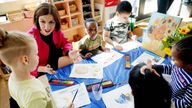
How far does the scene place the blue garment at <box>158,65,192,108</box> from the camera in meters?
0.95

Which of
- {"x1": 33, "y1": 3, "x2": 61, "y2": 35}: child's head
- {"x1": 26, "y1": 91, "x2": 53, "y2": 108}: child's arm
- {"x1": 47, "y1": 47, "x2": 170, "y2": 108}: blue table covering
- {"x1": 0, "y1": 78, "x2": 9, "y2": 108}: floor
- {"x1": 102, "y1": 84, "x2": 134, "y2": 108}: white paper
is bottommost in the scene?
{"x1": 0, "y1": 78, "x2": 9, "y2": 108}: floor

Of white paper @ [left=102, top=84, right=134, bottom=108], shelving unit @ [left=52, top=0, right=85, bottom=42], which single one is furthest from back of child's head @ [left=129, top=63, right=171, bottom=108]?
shelving unit @ [left=52, top=0, right=85, bottom=42]

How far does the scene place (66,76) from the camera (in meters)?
1.35

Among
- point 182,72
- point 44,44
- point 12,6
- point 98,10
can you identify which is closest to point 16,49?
point 44,44

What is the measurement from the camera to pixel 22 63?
0.78 metres

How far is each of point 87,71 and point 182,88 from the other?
2.21ft

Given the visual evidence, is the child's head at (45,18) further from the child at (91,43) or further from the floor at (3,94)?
the floor at (3,94)

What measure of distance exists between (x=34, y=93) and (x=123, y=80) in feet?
2.26

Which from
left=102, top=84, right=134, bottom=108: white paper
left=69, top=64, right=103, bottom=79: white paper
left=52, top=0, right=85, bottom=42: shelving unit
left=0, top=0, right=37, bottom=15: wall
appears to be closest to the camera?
left=102, top=84, right=134, bottom=108: white paper

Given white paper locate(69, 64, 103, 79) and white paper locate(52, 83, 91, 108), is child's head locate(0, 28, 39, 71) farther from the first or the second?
white paper locate(69, 64, 103, 79)

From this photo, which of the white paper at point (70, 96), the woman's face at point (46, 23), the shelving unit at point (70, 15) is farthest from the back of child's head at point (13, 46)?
the shelving unit at point (70, 15)

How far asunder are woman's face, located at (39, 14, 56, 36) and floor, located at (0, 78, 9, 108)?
111cm

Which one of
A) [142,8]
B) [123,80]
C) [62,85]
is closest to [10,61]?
[62,85]

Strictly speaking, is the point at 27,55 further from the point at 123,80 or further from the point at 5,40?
the point at 123,80
